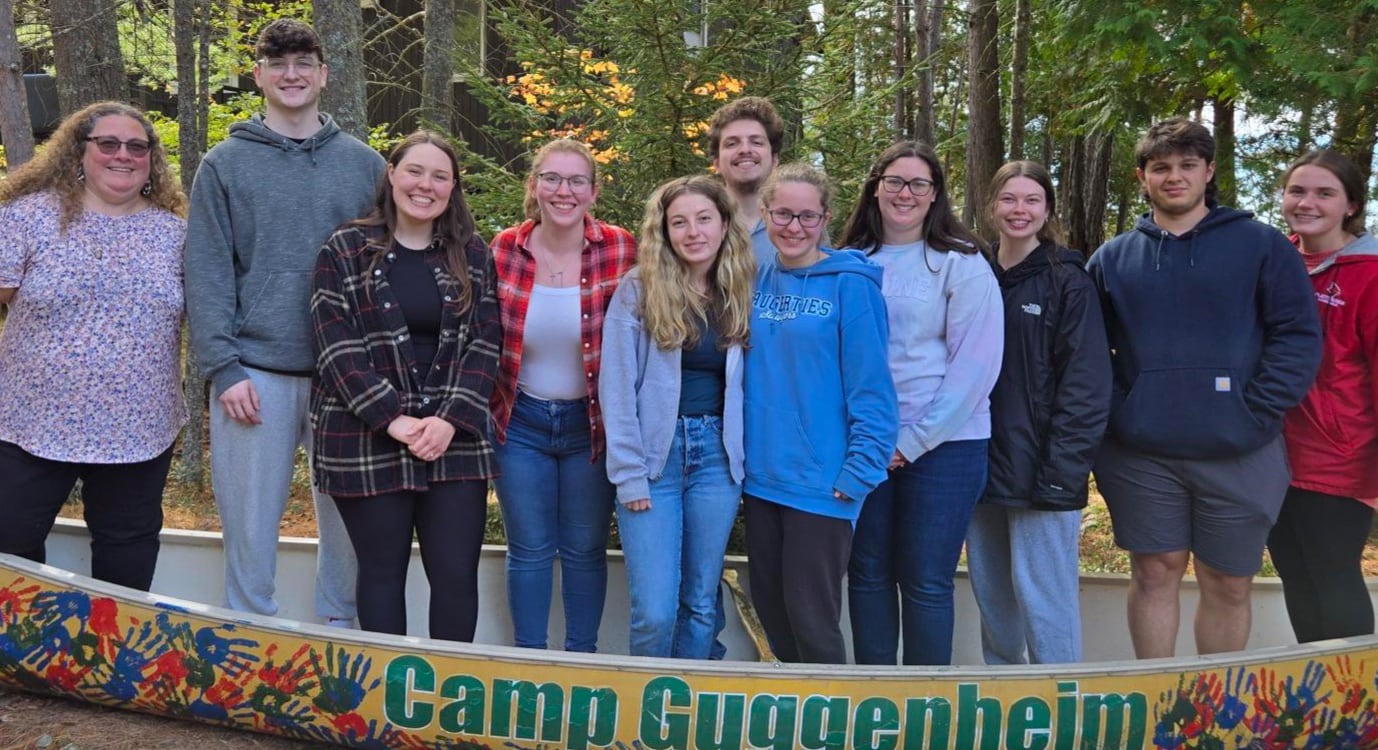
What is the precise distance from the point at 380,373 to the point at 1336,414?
9.53ft

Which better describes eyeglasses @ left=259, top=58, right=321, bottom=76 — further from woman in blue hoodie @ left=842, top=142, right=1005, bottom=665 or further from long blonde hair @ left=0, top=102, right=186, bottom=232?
woman in blue hoodie @ left=842, top=142, right=1005, bottom=665

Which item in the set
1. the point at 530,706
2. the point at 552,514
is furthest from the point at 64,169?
the point at 530,706

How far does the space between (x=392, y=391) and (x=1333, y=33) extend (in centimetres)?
480

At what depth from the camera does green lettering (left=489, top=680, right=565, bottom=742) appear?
308 cm

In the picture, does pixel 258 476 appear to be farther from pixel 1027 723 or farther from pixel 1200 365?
pixel 1200 365

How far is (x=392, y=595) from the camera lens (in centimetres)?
332

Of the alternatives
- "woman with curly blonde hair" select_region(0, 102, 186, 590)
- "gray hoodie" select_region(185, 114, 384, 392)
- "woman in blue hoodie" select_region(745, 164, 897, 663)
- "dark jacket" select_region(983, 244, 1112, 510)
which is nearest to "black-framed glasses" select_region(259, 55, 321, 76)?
"gray hoodie" select_region(185, 114, 384, 392)

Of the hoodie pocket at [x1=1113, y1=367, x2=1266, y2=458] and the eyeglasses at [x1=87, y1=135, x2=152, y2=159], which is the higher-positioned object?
the eyeglasses at [x1=87, y1=135, x2=152, y2=159]

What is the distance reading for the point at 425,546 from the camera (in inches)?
130

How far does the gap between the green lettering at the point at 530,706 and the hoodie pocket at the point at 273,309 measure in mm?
1235

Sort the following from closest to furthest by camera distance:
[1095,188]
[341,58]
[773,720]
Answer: [773,720] < [341,58] < [1095,188]

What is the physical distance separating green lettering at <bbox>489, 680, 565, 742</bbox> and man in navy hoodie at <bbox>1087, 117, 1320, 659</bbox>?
1.83m

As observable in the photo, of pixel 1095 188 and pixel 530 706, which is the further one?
pixel 1095 188

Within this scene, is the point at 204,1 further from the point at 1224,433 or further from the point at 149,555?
the point at 1224,433
